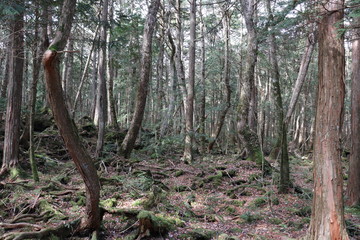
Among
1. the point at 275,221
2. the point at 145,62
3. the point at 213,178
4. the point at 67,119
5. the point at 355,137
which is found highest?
the point at 145,62

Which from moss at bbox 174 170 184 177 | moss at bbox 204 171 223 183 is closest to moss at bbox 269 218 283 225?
moss at bbox 204 171 223 183

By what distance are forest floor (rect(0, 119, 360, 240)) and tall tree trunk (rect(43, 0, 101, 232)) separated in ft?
1.96

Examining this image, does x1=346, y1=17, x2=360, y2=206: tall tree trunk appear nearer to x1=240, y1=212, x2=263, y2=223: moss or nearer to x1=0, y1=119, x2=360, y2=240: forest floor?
x1=0, y1=119, x2=360, y2=240: forest floor

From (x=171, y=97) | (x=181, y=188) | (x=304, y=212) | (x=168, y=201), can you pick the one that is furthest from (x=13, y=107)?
(x=304, y=212)

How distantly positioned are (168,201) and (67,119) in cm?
461

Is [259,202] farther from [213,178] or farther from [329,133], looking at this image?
[329,133]

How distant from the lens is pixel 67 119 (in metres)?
4.23

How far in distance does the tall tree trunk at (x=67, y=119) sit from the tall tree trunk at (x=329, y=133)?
3.92 meters

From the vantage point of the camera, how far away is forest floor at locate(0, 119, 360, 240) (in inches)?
232

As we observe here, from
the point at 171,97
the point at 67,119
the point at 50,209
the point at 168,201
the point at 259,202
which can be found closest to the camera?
the point at 67,119

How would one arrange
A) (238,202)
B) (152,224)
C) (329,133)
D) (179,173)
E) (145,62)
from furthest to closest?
1. (179,173)
2. (145,62)
3. (238,202)
4. (152,224)
5. (329,133)

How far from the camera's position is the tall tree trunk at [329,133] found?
15.0 ft

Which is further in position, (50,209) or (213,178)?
(213,178)

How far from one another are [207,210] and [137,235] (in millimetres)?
2886
